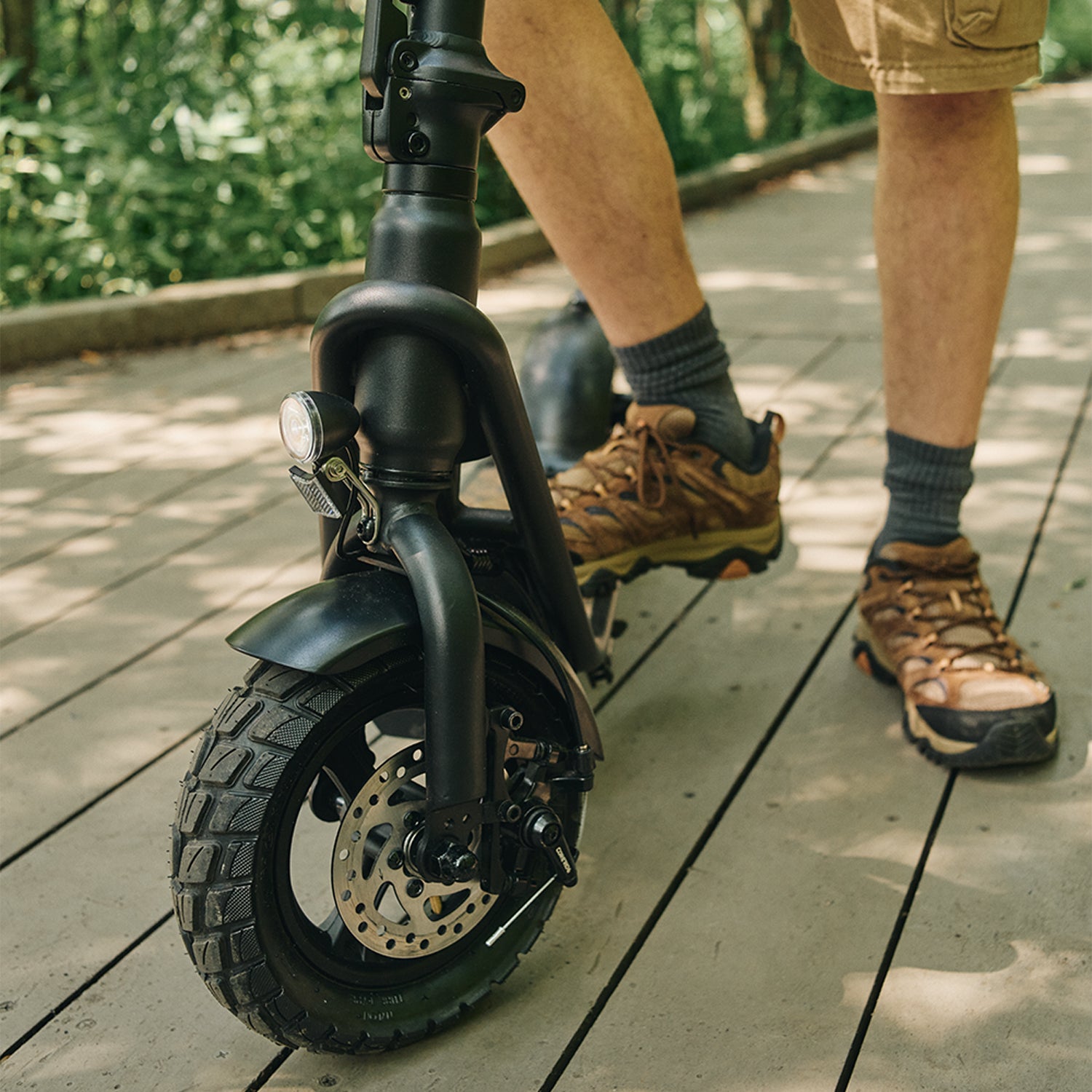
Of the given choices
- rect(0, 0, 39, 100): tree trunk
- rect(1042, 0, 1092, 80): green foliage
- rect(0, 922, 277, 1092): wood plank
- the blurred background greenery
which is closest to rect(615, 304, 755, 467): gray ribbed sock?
rect(0, 922, 277, 1092): wood plank

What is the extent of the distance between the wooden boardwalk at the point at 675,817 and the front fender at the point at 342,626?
35cm

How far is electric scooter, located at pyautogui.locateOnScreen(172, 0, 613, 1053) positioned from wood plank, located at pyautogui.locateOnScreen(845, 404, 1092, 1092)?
32 centimetres

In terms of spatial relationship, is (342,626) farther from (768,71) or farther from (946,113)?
(768,71)

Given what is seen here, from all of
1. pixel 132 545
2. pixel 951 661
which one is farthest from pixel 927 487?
pixel 132 545

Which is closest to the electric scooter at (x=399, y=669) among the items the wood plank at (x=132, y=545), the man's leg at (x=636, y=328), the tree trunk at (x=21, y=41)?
the man's leg at (x=636, y=328)

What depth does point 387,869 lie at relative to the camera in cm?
106

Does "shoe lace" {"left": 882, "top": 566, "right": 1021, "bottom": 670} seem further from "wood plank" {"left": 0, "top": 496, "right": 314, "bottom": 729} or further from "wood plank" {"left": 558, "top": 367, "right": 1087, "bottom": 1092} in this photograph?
"wood plank" {"left": 0, "top": 496, "right": 314, "bottom": 729}

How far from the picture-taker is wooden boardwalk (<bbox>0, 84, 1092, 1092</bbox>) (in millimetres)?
1117

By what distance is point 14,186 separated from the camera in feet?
12.7

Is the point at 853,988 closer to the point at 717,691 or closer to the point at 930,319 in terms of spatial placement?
the point at 717,691

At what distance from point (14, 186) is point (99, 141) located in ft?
0.92

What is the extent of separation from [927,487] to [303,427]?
0.94m

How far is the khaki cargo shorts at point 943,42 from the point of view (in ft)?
4.66

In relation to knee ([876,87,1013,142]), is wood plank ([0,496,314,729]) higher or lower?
lower
